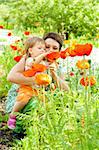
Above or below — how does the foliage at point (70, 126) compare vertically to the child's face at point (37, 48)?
below

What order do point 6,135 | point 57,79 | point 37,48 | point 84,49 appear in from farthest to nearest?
1. point 6,135
2. point 37,48
3. point 57,79
4. point 84,49

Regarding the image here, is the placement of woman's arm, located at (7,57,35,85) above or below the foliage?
above

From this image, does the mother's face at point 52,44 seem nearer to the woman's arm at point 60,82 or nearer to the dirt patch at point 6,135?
the woman's arm at point 60,82

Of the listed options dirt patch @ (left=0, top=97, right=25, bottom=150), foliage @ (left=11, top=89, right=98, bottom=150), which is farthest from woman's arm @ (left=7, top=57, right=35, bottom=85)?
foliage @ (left=11, top=89, right=98, bottom=150)

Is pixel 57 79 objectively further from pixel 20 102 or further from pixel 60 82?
pixel 20 102

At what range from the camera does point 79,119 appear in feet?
9.96

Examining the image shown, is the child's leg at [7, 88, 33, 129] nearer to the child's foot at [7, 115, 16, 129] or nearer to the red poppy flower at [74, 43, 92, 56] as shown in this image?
the child's foot at [7, 115, 16, 129]

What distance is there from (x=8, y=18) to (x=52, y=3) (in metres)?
3.81

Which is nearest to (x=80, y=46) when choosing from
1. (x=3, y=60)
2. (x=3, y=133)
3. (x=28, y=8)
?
(x=3, y=133)

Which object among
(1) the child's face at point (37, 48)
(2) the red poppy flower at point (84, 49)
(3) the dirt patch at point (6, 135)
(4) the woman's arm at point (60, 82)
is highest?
(2) the red poppy flower at point (84, 49)

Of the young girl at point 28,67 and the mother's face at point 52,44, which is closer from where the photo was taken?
the young girl at point 28,67

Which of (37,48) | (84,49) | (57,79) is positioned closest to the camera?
(84,49)

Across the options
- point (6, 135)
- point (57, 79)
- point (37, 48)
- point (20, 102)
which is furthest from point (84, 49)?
point (6, 135)

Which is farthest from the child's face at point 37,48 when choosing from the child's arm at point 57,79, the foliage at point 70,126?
the foliage at point 70,126
